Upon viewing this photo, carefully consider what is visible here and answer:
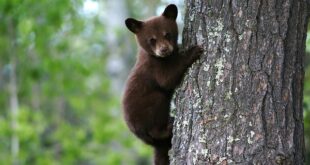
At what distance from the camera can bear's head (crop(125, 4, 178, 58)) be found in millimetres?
5371

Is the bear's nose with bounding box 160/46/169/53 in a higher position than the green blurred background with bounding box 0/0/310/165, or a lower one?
lower

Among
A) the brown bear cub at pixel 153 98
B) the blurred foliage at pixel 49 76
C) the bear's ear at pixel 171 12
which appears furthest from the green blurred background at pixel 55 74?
the brown bear cub at pixel 153 98

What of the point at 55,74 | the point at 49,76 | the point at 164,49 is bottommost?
the point at 164,49

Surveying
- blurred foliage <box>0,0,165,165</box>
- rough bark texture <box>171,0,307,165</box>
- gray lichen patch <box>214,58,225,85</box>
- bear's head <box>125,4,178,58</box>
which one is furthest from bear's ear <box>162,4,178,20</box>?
blurred foliage <box>0,0,165,165</box>

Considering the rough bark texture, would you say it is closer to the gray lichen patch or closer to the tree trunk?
the gray lichen patch

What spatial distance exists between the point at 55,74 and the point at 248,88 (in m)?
9.37

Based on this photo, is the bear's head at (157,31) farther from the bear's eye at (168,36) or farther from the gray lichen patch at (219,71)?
the gray lichen patch at (219,71)

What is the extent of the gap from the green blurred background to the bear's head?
2143 millimetres

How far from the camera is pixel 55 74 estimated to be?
1289 cm

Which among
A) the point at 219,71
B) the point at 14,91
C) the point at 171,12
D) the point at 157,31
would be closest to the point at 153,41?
the point at 157,31

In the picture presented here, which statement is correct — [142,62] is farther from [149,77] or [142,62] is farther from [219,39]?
[219,39]

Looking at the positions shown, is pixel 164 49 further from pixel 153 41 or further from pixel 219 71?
pixel 219 71

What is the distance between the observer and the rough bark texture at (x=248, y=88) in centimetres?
387

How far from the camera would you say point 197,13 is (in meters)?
4.20
